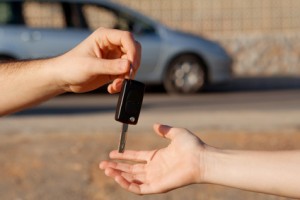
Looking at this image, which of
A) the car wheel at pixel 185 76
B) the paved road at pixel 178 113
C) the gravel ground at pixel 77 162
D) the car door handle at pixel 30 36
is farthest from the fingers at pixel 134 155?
the car wheel at pixel 185 76

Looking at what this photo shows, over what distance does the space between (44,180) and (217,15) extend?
565 inches

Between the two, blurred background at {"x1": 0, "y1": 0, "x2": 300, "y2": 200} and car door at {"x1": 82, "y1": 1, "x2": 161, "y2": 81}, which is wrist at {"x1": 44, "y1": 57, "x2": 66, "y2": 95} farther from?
car door at {"x1": 82, "y1": 1, "x2": 161, "y2": 81}

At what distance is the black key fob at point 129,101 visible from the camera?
336 centimetres

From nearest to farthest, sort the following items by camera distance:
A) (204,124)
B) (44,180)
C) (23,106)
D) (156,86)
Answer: (23,106) → (44,180) → (204,124) → (156,86)

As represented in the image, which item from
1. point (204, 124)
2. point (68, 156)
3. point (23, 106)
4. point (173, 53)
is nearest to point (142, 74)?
point (173, 53)

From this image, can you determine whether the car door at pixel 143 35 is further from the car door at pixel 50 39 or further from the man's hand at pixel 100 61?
the man's hand at pixel 100 61

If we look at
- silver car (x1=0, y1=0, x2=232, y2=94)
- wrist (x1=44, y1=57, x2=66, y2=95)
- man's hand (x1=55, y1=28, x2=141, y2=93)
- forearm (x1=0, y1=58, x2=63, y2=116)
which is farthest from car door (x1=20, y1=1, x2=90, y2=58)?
man's hand (x1=55, y1=28, x2=141, y2=93)

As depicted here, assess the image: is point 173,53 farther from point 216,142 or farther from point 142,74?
point 216,142

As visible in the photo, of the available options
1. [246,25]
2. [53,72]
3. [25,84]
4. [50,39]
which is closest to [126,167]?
[53,72]

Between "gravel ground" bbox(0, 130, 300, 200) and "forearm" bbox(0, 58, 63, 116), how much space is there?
3.20 metres

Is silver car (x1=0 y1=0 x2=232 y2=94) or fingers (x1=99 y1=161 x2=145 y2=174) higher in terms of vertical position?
fingers (x1=99 y1=161 x2=145 y2=174)

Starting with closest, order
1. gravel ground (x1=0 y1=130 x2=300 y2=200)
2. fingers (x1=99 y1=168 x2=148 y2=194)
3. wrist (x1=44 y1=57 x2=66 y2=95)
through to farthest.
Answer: fingers (x1=99 y1=168 x2=148 y2=194) < wrist (x1=44 y1=57 x2=66 y2=95) < gravel ground (x1=0 y1=130 x2=300 y2=200)

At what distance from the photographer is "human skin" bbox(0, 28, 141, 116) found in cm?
347

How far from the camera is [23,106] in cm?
398
